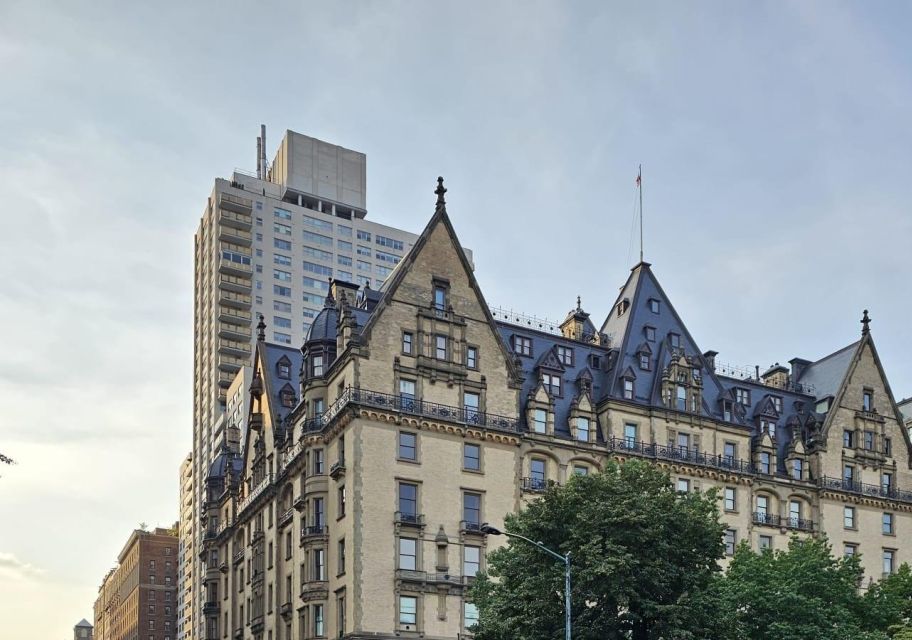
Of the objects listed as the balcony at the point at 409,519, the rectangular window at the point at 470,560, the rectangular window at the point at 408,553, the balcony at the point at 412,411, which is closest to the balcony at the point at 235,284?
the balcony at the point at 412,411

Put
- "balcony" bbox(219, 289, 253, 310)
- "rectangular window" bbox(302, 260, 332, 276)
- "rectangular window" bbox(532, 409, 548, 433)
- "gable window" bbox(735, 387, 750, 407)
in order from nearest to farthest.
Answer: "rectangular window" bbox(532, 409, 548, 433) < "gable window" bbox(735, 387, 750, 407) < "balcony" bbox(219, 289, 253, 310) < "rectangular window" bbox(302, 260, 332, 276)

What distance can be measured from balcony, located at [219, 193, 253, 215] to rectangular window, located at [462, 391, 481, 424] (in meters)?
105

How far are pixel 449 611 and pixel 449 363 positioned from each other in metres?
15.5

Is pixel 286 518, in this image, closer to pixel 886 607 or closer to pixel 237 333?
pixel 886 607

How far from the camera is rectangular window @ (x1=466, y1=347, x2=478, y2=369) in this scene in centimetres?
7725

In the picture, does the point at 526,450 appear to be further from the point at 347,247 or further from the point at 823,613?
the point at 347,247

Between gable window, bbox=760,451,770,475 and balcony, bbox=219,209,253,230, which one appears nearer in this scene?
gable window, bbox=760,451,770,475

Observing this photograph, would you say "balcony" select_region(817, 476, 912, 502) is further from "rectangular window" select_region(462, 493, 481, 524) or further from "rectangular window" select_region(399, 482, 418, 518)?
"rectangular window" select_region(399, 482, 418, 518)

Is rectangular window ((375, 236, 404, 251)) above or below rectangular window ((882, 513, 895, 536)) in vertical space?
above

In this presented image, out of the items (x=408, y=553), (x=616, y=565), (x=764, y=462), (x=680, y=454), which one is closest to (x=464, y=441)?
(x=408, y=553)

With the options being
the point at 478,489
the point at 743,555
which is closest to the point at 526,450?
the point at 478,489

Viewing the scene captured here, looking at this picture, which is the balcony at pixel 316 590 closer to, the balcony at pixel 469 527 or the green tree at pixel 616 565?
the balcony at pixel 469 527

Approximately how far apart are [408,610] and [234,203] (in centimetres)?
11366

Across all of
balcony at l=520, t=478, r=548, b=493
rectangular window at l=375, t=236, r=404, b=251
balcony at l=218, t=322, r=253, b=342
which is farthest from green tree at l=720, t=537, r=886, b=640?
rectangular window at l=375, t=236, r=404, b=251
